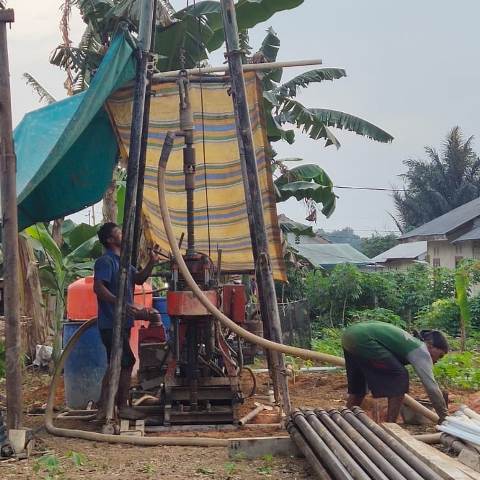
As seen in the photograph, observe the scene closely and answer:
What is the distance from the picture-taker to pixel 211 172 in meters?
8.75

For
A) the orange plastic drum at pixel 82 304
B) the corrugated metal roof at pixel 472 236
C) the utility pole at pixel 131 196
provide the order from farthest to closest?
the corrugated metal roof at pixel 472 236 < the orange plastic drum at pixel 82 304 < the utility pole at pixel 131 196

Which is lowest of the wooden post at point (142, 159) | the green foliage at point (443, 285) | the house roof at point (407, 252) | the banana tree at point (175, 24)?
the green foliage at point (443, 285)

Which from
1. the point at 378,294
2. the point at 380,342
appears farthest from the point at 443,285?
the point at 380,342

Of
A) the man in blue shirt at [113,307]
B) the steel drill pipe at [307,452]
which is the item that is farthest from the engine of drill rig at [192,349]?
the steel drill pipe at [307,452]

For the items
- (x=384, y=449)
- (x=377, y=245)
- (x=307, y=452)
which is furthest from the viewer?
(x=377, y=245)

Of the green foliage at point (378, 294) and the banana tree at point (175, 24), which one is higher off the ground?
the banana tree at point (175, 24)

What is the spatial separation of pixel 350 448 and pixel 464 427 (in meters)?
1.01

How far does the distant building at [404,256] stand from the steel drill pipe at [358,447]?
93.3 feet

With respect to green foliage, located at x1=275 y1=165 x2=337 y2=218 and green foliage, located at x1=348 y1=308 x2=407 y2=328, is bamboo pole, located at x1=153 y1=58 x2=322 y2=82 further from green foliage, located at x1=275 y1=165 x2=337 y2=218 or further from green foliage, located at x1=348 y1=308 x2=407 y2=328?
green foliage, located at x1=348 y1=308 x2=407 y2=328

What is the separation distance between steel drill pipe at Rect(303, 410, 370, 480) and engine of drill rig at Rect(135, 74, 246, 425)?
1.46m

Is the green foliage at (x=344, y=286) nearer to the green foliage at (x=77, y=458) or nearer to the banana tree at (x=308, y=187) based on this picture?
the banana tree at (x=308, y=187)

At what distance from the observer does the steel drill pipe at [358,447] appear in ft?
14.8

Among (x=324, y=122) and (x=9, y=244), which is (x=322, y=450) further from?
(x=324, y=122)

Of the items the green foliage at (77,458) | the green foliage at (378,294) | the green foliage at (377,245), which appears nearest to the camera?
the green foliage at (77,458)
